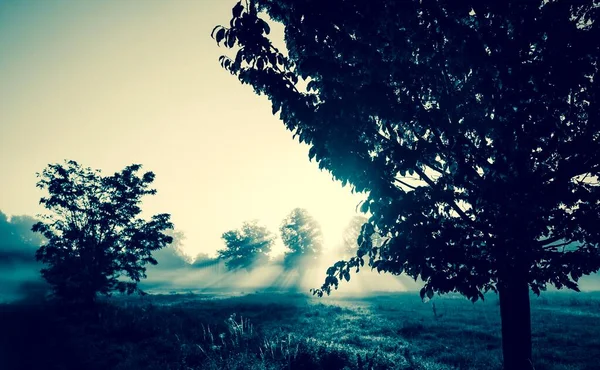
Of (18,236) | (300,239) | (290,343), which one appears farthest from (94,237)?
(18,236)

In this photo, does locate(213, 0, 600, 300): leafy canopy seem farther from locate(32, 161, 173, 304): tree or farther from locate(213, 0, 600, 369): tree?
locate(32, 161, 173, 304): tree

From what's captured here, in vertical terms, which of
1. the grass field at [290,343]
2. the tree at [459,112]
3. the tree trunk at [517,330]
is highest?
the tree at [459,112]

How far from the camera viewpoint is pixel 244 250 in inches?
3469

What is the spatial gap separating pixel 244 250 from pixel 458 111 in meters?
88.3

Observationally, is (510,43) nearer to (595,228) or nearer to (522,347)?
(595,228)

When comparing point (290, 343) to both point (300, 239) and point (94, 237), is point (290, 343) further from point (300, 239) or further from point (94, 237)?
point (300, 239)

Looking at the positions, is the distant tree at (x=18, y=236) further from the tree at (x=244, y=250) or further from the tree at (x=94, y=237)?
the tree at (x=94, y=237)

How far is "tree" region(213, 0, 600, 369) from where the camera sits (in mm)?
3549

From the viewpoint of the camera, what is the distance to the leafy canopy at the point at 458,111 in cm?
355

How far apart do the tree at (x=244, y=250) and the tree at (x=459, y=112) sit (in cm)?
8677

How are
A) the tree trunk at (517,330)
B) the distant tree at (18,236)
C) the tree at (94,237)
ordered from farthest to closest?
the distant tree at (18,236) < the tree at (94,237) < the tree trunk at (517,330)

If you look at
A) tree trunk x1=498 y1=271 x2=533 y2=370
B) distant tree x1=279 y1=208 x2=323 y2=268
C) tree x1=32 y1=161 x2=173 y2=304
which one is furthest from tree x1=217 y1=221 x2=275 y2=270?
tree trunk x1=498 y1=271 x2=533 y2=370

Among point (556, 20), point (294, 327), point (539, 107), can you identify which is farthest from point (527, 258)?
point (294, 327)

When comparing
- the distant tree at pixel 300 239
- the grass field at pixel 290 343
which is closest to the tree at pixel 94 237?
the grass field at pixel 290 343
